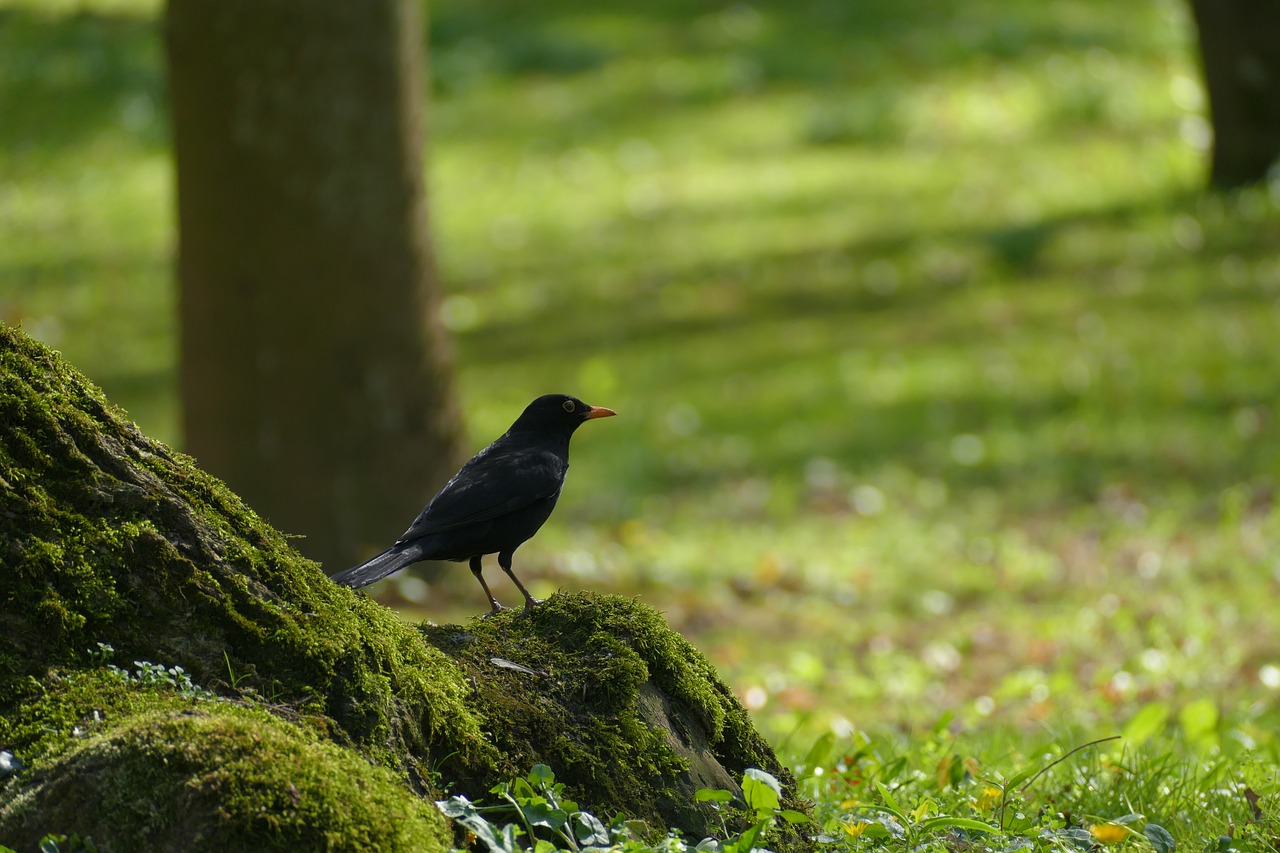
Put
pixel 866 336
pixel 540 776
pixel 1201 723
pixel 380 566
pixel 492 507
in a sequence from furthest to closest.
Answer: pixel 866 336, pixel 1201 723, pixel 492 507, pixel 380 566, pixel 540 776

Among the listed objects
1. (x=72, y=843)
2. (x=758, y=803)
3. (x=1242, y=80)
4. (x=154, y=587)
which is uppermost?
(x=154, y=587)

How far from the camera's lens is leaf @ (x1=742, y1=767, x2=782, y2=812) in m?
2.43

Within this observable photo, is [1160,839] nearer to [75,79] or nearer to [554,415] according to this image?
[554,415]

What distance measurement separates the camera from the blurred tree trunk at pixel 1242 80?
1139 cm

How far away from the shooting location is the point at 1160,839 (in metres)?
2.71

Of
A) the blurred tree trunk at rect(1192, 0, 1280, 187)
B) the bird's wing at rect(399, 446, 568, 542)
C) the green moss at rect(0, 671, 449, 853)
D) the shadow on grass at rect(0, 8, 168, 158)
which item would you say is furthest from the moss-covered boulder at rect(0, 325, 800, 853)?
the shadow on grass at rect(0, 8, 168, 158)

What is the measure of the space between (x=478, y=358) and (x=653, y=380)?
150cm

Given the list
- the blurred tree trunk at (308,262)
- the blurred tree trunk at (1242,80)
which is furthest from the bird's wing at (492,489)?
the blurred tree trunk at (1242,80)

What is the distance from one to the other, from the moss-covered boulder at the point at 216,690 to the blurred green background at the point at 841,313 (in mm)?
1758

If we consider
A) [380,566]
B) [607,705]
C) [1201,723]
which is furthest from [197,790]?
[1201,723]

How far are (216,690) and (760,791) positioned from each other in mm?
964

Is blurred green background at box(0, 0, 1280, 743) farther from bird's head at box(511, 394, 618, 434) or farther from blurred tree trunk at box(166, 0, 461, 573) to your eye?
bird's head at box(511, 394, 618, 434)

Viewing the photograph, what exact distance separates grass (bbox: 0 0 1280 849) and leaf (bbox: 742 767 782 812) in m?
0.50

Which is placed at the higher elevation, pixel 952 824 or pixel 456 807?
pixel 456 807
